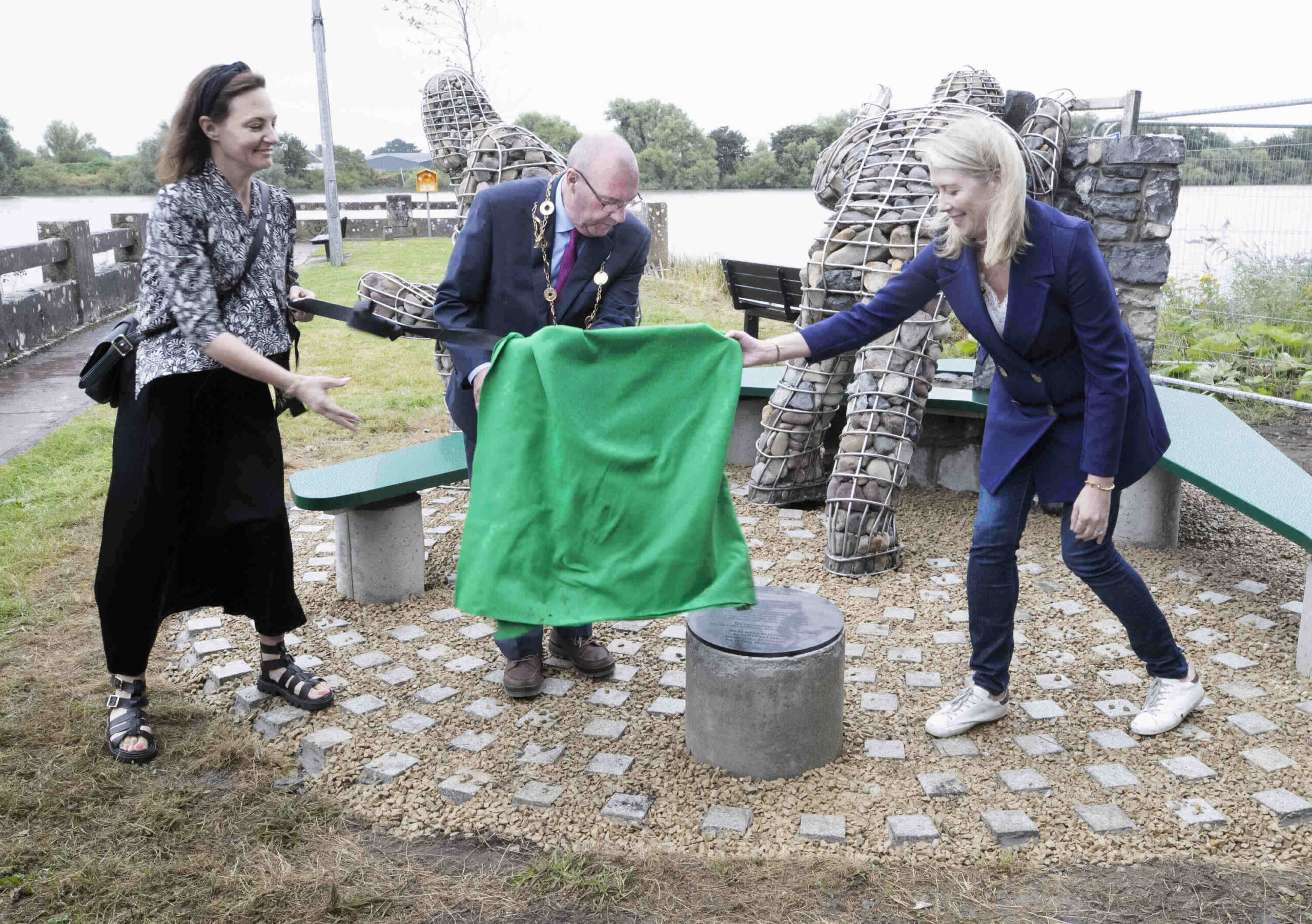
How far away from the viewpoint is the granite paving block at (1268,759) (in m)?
3.43

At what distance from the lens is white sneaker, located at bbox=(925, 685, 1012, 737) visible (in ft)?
12.1

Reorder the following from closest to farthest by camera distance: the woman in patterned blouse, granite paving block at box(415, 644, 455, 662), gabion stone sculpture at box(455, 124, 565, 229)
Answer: the woman in patterned blouse, granite paving block at box(415, 644, 455, 662), gabion stone sculpture at box(455, 124, 565, 229)

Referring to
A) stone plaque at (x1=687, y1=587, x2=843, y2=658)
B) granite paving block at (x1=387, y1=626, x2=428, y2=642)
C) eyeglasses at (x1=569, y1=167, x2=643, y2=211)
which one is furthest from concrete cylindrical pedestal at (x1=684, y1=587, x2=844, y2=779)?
granite paving block at (x1=387, y1=626, x2=428, y2=642)

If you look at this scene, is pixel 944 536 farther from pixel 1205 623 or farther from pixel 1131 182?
pixel 1131 182

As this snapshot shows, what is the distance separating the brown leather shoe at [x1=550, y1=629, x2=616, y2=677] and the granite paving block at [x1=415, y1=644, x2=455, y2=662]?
1.53ft

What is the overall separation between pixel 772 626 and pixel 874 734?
0.65 meters

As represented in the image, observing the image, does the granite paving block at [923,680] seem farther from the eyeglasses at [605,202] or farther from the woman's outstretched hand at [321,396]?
the woman's outstretched hand at [321,396]

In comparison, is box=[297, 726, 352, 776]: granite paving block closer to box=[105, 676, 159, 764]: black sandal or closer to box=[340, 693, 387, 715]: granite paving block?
box=[340, 693, 387, 715]: granite paving block

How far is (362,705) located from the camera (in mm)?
3959

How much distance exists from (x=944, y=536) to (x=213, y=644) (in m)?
3.70

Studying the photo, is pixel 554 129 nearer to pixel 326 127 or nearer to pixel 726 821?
pixel 326 127

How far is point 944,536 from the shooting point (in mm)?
5738

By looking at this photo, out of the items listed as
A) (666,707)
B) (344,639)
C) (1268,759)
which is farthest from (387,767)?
(1268,759)

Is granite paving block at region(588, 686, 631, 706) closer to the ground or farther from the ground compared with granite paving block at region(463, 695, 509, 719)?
farther from the ground
